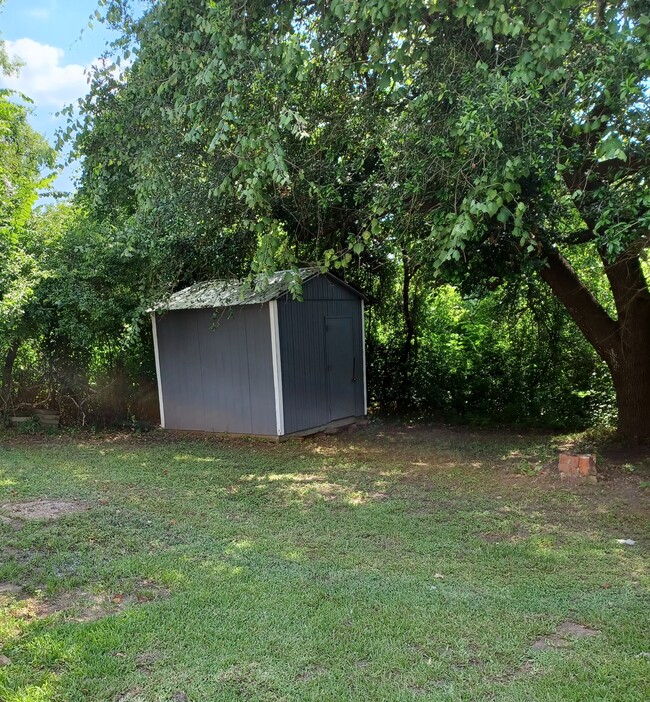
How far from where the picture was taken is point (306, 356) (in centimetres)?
874

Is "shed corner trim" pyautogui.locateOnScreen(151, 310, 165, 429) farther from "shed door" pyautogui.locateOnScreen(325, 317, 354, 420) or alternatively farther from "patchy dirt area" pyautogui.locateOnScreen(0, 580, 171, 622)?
"patchy dirt area" pyautogui.locateOnScreen(0, 580, 171, 622)

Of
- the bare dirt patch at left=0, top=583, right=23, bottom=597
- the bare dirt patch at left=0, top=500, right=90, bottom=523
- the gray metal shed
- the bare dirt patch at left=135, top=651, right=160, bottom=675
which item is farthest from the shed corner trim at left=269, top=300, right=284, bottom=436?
Result: the bare dirt patch at left=135, top=651, right=160, bottom=675

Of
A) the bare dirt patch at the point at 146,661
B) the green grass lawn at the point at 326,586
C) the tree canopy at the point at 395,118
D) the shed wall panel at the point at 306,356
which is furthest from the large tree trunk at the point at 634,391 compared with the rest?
the bare dirt patch at the point at 146,661

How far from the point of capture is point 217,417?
8.99 metres

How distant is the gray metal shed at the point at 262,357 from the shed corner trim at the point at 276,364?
15 mm

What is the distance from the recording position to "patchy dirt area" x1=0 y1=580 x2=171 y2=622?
3.09 m

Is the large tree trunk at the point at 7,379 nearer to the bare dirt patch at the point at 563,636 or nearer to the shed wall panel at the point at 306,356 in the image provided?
the shed wall panel at the point at 306,356

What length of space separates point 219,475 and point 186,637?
3729mm

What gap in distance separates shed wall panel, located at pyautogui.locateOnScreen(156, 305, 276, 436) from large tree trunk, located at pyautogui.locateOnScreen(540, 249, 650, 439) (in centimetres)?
413

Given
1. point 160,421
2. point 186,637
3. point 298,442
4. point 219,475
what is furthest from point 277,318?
point 186,637

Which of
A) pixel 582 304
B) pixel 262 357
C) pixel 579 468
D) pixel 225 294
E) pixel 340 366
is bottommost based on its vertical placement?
pixel 579 468

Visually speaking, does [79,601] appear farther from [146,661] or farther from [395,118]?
[395,118]

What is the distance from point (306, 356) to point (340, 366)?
3.11ft

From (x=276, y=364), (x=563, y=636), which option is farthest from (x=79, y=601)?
(x=276, y=364)
